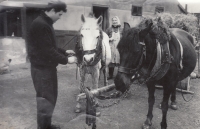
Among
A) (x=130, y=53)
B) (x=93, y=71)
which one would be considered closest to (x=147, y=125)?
(x=93, y=71)

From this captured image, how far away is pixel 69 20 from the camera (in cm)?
432

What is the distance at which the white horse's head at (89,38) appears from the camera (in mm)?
2621

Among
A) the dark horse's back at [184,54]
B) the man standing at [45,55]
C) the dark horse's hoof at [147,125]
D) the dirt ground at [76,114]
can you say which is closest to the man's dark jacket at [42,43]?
the man standing at [45,55]

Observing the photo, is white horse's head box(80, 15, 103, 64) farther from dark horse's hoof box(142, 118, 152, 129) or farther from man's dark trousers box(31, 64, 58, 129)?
dark horse's hoof box(142, 118, 152, 129)

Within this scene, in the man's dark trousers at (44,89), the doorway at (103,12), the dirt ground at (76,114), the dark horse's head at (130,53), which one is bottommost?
the dirt ground at (76,114)

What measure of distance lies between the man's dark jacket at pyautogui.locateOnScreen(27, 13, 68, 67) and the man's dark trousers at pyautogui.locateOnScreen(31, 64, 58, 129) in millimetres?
93

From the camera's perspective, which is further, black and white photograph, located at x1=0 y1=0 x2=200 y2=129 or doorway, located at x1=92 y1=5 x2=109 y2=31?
doorway, located at x1=92 y1=5 x2=109 y2=31

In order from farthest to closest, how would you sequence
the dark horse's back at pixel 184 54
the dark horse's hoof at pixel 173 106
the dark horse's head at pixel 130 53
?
the dark horse's hoof at pixel 173 106 → the dark horse's back at pixel 184 54 → the dark horse's head at pixel 130 53

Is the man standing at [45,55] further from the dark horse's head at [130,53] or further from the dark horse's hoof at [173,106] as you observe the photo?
the dark horse's hoof at [173,106]

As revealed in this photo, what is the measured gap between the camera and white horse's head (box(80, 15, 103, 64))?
262 centimetres

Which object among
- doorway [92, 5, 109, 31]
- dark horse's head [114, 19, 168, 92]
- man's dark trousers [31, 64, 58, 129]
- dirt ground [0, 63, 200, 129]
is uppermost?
doorway [92, 5, 109, 31]

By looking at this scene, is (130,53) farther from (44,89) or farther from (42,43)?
(44,89)

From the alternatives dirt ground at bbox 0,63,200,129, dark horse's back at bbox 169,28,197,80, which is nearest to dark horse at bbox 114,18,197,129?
dark horse's back at bbox 169,28,197,80

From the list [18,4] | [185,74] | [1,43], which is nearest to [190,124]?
[185,74]
